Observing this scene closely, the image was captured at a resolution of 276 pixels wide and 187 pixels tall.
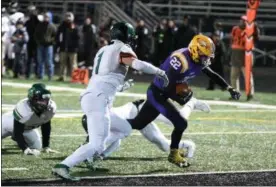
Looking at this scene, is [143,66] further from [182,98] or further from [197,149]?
[197,149]

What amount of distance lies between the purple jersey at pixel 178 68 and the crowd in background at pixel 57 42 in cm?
1115

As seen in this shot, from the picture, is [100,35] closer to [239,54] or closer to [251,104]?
[239,54]

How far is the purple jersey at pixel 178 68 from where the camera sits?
28.7 feet

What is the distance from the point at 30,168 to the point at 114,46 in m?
1.54

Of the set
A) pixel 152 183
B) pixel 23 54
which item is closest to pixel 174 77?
pixel 152 183

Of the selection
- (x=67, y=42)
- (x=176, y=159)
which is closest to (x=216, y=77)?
(x=176, y=159)

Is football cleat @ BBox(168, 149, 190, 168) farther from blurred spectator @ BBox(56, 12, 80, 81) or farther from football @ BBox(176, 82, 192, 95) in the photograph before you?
blurred spectator @ BBox(56, 12, 80, 81)

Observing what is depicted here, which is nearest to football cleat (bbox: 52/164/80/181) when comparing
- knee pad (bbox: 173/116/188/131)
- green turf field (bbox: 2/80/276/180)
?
green turf field (bbox: 2/80/276/180)

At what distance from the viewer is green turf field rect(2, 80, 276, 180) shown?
28.1 ft

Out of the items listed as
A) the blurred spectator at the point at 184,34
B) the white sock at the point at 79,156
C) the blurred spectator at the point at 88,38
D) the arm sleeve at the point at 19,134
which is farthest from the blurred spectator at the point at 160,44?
the white sock at the point at 79,156

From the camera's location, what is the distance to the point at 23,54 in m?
22.9

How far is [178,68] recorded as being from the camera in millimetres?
8719

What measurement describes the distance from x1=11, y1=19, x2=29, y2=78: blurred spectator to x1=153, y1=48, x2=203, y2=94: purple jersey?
14.1 meters

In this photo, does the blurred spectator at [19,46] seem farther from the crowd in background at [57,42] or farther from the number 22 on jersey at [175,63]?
the number 22 on jersey at [175,63]
